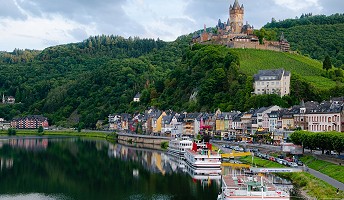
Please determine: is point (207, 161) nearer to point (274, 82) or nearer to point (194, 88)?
point (274, 82)

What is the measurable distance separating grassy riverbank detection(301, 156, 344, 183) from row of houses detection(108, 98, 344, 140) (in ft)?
46.6

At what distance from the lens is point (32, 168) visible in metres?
75.6

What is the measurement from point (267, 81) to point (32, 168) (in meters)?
49.9

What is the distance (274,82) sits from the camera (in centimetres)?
10438

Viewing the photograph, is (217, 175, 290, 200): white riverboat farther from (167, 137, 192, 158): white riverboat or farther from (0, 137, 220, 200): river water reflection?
(167, 137, 192, 158): white riverboat

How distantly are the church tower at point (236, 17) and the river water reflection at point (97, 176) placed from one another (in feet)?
205

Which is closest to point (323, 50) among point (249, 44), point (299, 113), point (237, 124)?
point (249, 44)

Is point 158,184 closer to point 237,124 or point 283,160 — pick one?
point 283,160

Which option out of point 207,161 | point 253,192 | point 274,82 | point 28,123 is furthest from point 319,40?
point 253,192

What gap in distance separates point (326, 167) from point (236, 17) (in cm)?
9904

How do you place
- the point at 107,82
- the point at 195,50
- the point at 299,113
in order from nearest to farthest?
the point at 299,113
the point at 195,50
the point at 107,82

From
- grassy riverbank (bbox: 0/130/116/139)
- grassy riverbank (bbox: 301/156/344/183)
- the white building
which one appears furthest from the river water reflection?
grassy riverbank (bbox: 0/130/116/139)

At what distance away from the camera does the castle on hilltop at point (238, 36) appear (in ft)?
461

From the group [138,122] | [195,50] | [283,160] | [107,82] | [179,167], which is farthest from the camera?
[107,82]
